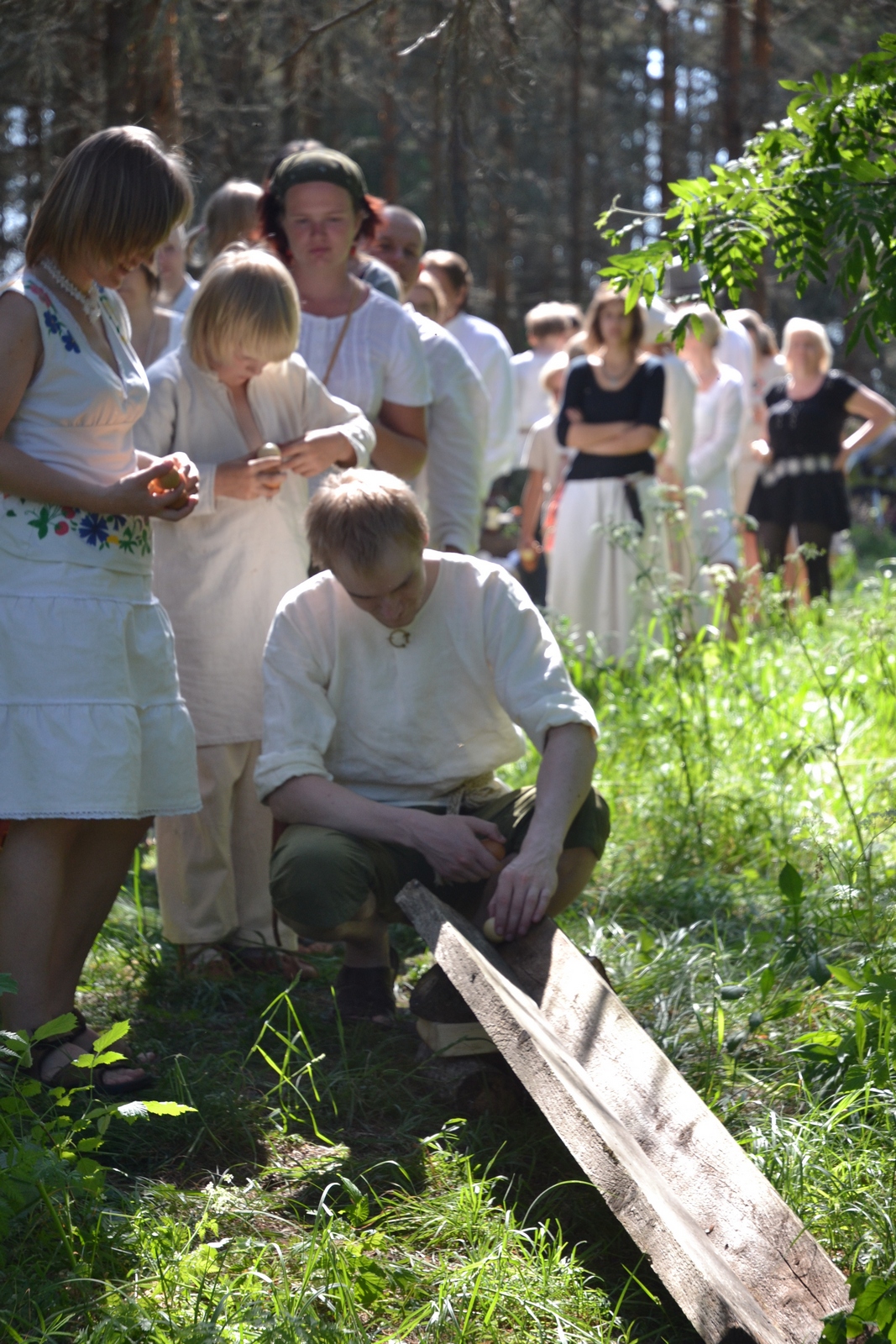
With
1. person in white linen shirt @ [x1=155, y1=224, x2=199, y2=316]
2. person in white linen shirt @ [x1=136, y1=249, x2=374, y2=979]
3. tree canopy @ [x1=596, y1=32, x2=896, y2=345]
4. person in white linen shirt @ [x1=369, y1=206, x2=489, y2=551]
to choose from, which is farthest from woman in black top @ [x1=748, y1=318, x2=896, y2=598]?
tree canopy @ [x1=596, y1=32, x2=896, y2=345]

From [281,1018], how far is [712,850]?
1526 mm

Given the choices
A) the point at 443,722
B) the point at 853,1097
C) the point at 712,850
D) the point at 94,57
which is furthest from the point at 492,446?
the point at 853,1097

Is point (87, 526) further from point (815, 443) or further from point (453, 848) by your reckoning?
point (815, 443)

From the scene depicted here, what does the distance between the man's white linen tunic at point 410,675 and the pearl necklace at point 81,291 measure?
760 mm

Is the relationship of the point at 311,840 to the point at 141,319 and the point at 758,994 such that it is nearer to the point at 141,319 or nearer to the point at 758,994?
the point at 758,994

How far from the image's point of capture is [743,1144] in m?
2.46

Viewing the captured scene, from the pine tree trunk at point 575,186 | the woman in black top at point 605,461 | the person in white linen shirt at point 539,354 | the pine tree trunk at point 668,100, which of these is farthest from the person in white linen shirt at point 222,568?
the pine tree trunk at point 575,186

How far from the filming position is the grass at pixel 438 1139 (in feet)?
6.52

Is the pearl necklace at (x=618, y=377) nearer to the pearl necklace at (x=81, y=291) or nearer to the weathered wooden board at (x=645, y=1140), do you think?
the pearl necklace at (x=81, y=291)

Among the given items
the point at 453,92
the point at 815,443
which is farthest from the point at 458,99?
the point at 815,443

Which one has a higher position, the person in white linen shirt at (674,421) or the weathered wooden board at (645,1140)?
the person in white linen shirt at (674,421)

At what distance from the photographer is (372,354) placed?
3971 millimetres

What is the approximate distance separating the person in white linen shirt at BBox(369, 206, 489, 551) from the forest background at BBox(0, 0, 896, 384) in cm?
53

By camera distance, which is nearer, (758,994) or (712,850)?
(758,994)
